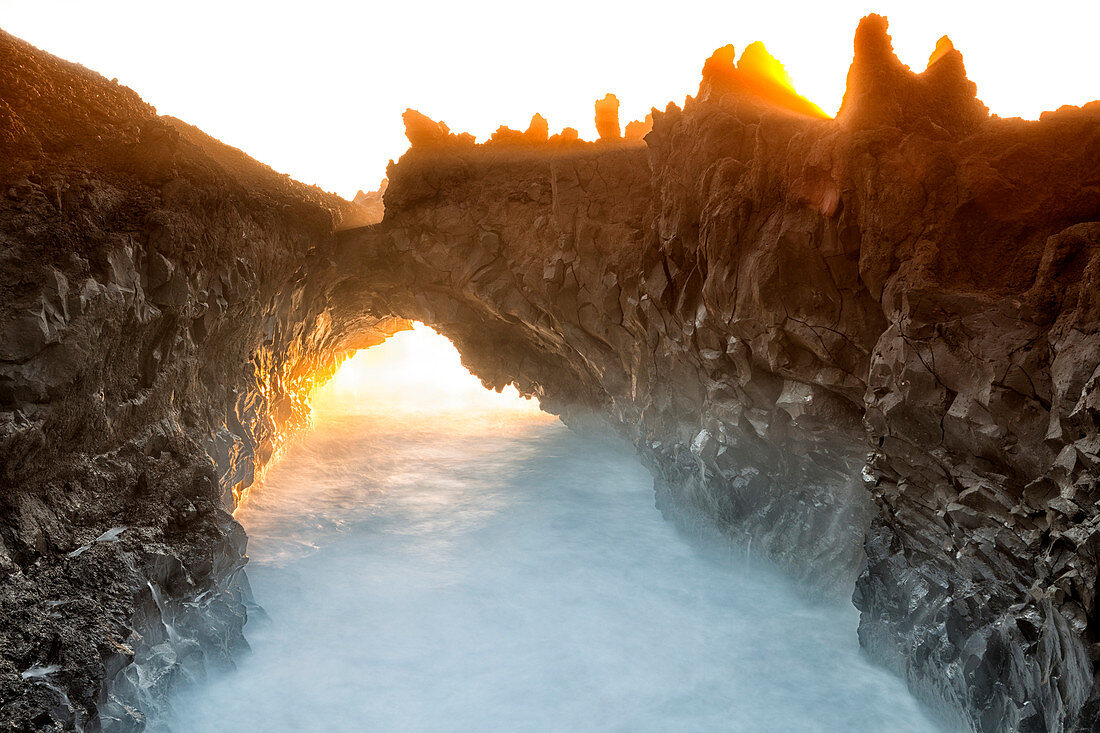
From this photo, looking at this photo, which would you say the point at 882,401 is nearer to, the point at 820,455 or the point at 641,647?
the point at 820,455

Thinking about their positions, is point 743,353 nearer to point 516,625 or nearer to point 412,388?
point 516,625

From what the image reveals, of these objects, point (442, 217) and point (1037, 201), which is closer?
point (1037, 201)

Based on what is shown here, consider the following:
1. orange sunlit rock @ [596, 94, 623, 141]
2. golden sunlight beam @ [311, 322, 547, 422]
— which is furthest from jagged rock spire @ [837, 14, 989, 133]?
golden sunlight beam @ [311, 322, 547, 422]

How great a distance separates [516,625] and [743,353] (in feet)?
27.0

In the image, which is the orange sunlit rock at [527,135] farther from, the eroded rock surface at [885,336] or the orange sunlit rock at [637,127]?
the orange sunlit rock at [637,127]

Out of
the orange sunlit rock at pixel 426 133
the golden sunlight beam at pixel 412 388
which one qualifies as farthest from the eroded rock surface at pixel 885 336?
the golden sunlight beam at pixel 412 388

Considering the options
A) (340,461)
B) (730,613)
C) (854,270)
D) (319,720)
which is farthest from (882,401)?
(340,461)

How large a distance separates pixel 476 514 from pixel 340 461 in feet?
29.2

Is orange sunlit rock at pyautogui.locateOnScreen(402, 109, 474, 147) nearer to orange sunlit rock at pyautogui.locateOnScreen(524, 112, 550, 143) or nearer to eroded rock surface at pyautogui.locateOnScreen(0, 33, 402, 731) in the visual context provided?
orange sunlit rock at pyautogui.locateOnScreen(524, 112, 550, 143)

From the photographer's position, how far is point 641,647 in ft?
41.8

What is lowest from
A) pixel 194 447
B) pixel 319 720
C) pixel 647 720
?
pixel 319 720

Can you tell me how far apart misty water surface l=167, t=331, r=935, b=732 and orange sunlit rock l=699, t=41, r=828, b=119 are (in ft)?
40.0

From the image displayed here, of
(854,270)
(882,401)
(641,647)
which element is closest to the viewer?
(882,401)

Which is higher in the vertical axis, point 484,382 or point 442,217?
point 442,217
